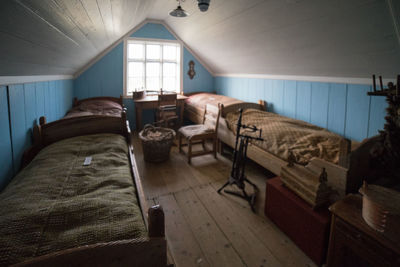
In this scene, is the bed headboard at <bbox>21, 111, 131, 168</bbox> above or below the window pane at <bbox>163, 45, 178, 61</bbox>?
below

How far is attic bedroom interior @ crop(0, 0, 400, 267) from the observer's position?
1028 millimetres

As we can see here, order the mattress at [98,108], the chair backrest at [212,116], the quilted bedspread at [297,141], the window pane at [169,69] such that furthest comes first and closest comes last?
the window pane at [169,69] < the mattress at [98,108] < the chair backrest at [212,116] < the quilted bedspread at [297,141]

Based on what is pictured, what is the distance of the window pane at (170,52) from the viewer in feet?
17.3

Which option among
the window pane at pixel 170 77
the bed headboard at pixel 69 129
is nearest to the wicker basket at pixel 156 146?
→ the bed headboard at pixel 69 129

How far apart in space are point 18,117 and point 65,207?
41.0 inches

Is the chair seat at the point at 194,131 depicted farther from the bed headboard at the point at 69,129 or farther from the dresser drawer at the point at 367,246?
the dresser drawer at the point at 367,246

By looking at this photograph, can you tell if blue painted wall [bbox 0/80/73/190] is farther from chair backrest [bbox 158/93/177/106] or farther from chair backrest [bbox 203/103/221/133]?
chair backrest [bbox 203/103/221/133]

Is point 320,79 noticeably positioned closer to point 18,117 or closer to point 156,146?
point 156,146

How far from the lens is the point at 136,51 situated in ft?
16.4

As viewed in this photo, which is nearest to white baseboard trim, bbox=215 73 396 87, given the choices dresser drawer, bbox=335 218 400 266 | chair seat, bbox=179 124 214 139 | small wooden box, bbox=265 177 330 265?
chair seat, bbox=179 124 214 139

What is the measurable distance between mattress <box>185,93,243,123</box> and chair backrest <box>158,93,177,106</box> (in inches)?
21.8

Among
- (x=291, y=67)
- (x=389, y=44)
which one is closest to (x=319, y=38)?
(x=389, y=44)

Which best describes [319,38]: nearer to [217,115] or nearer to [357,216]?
[217,115]

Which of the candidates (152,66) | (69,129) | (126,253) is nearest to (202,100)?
(152,66)
